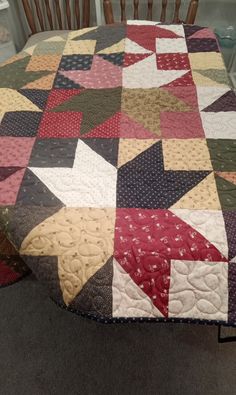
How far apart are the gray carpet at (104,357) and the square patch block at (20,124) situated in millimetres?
783

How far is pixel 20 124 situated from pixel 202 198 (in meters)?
0.67

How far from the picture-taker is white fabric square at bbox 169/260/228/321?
759 mm

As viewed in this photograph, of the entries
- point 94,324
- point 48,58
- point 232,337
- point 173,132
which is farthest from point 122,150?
point 232,337

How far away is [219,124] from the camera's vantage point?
1.05m

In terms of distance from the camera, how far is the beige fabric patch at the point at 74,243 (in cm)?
76

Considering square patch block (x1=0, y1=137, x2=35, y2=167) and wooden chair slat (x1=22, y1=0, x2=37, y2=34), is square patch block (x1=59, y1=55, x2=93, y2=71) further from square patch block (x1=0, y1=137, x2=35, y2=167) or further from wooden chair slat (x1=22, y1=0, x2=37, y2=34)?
wooden chair slat (x1=22, y1=0, x2=37, y2=34)

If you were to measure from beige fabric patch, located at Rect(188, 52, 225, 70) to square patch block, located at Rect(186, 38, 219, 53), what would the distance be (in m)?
0.03

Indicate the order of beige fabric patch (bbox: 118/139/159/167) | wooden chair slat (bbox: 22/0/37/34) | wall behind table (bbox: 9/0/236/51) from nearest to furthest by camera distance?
1. beige fabric patch (bbox: 118/139/159/167)
2. wooden chair slat (bbox: 22/0/37/34)
3. wall behind table (bbox: 9/0/236/51)

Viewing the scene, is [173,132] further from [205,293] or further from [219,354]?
[219,354]

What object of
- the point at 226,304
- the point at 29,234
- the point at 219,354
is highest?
the point at 29,234

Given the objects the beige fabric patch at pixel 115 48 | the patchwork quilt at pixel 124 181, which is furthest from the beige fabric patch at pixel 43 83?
the beige fabric patch at pixel 115 48

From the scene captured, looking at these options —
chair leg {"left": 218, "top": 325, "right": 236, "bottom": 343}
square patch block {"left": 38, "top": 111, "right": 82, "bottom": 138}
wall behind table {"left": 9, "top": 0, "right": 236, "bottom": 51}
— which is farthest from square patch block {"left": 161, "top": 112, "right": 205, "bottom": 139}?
wall behind table {"left": 9, "top": 0, "right": 236, "bottom": 51}

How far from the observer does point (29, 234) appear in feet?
2.64

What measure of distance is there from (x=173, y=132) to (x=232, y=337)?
2.82 feet
